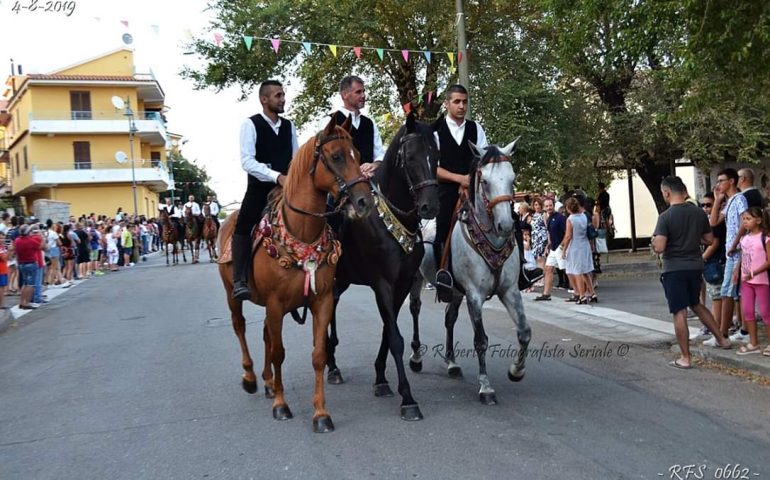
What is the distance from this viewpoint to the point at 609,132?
20.3 meters

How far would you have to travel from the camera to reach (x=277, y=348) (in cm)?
616

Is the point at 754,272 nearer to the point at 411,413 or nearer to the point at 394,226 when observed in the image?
the point at 394,226

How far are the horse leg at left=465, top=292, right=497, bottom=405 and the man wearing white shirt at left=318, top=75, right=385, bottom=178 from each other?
1.65 m

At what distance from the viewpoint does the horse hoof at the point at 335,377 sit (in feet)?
24.2

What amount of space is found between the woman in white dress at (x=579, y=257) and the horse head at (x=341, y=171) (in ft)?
28.6

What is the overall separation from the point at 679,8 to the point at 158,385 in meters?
7.30

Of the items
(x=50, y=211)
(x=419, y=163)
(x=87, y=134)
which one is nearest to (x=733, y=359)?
(x=419, y=163)

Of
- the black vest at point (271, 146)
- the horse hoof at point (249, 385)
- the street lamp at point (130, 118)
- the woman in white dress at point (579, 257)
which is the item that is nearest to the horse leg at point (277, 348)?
the horse hoof at point (249, 385)

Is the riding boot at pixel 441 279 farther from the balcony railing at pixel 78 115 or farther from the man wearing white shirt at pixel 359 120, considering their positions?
the balcony railing at pixel 78 115

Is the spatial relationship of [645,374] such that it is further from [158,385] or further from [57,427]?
[57,427]

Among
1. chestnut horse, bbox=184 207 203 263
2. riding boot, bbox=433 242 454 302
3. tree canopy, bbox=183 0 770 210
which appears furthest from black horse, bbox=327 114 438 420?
chestnut horse, bbox=184 207 203 263

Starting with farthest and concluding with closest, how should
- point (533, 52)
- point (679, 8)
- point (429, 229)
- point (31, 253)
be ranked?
point (533, 52), point (31, 253), point (679, 8), point (429, 229)

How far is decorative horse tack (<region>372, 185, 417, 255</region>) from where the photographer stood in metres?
6.31

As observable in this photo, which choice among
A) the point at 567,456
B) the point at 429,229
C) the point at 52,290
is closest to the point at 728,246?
the point at 429,229
